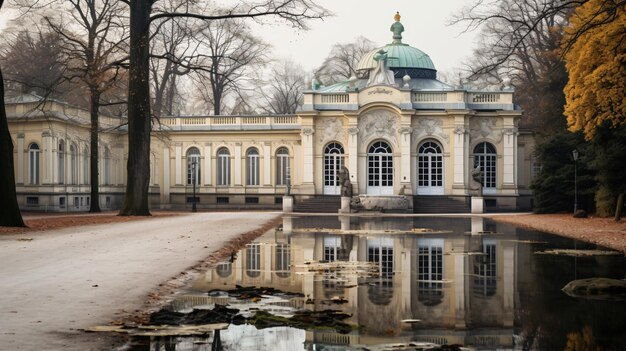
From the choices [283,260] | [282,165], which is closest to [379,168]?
[282,165]

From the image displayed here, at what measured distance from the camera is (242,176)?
51.7 m

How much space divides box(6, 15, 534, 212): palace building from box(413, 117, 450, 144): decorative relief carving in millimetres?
59

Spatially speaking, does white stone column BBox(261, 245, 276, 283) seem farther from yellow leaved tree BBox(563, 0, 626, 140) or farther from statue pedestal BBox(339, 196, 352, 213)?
statue pedestal BBox(339, 196, 352, 213)

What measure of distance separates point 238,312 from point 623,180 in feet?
78.8

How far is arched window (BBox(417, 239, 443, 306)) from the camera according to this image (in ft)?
33.0

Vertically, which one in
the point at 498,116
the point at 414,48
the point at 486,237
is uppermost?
the point at 414,48

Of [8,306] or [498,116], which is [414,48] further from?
[8,306]

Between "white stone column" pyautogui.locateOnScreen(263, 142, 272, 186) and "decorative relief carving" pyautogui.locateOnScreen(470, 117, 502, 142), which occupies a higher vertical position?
"decorative relief carving" pyautogui.locateOnScreen(470, 117, 502, 142)

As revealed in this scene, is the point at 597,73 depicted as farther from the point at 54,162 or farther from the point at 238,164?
the point at 54,162

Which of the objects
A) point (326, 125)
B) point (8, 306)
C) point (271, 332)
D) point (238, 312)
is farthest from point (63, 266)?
point (326, 125)

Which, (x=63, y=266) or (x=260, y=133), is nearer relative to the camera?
(x=63, y=266)

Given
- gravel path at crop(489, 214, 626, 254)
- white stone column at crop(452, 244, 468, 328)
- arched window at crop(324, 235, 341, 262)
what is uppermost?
white stone column at crop(452, 244, 468, 328)

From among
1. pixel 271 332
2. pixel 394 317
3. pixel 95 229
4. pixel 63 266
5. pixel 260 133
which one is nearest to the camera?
pixel 271 332

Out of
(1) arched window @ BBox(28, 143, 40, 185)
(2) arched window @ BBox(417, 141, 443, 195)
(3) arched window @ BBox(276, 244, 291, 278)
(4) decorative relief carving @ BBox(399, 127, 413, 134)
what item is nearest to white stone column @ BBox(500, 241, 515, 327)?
(3) arched window @ BBox(276, 244, 291, 278)
